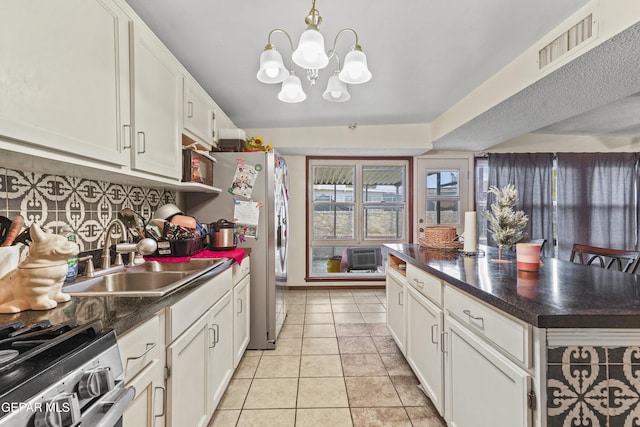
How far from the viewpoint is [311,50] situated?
1398 mm

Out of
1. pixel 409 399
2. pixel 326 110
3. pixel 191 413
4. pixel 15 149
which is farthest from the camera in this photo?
pixel 326 110

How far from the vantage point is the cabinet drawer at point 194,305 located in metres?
1.14

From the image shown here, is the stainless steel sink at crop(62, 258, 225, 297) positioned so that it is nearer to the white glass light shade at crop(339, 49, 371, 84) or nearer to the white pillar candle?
the white glass light shade at crop(339, 49, 371, 84)

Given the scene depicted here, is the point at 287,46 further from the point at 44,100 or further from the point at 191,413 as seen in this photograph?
the point at 191,413

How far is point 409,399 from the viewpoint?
1837mm

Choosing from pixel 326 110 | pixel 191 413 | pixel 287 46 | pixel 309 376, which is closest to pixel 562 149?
pixel 326 110

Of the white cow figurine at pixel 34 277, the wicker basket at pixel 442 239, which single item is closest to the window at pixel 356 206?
the wicker basket at pixel 442 239

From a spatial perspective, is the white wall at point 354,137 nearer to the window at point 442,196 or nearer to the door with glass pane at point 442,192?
the door with glass pane at point 442,192

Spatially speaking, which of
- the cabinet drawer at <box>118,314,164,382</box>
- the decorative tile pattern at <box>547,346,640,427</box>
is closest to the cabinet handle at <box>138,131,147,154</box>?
the cabinet drawer at <box>118,314,164,382</box>

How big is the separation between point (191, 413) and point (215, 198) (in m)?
1.57

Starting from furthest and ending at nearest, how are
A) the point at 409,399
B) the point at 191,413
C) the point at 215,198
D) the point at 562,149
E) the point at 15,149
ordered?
the point at 562,149
the point at 215,198
the point at 409,399
the point at 191,413
the point at 15,149

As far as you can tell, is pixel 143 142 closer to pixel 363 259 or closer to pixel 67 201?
pixel 67 201

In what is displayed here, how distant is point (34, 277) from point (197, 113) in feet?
5.11

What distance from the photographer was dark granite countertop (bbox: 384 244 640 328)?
879 millimetres
